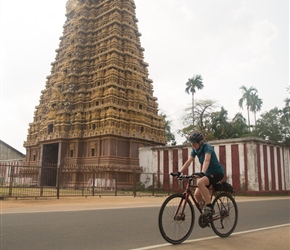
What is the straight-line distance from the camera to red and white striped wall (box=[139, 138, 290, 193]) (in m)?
24.9

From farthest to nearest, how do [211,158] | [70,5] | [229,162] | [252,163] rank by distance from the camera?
[70,5] → [229,162] → [252,163] → [211,158]

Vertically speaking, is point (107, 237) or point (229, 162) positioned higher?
point (229, 162)

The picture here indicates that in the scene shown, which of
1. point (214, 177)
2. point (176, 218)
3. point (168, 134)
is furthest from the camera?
point (168, 134)

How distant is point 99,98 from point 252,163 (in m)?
17.6

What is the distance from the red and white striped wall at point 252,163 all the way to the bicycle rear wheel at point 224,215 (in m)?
16.9

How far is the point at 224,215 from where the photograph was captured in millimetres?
5781

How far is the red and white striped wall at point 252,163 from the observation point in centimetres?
2492

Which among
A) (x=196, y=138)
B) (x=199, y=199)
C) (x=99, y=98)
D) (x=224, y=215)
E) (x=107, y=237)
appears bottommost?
(x=107, y=237)

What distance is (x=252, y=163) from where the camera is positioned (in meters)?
24.9

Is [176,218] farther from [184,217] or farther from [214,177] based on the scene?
[214,177]

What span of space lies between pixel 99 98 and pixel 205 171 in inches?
1151

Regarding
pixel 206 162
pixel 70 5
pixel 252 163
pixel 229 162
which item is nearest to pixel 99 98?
pixel 229 162

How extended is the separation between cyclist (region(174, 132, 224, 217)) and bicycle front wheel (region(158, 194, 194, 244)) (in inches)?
12.1

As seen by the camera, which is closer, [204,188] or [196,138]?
[204,188]
